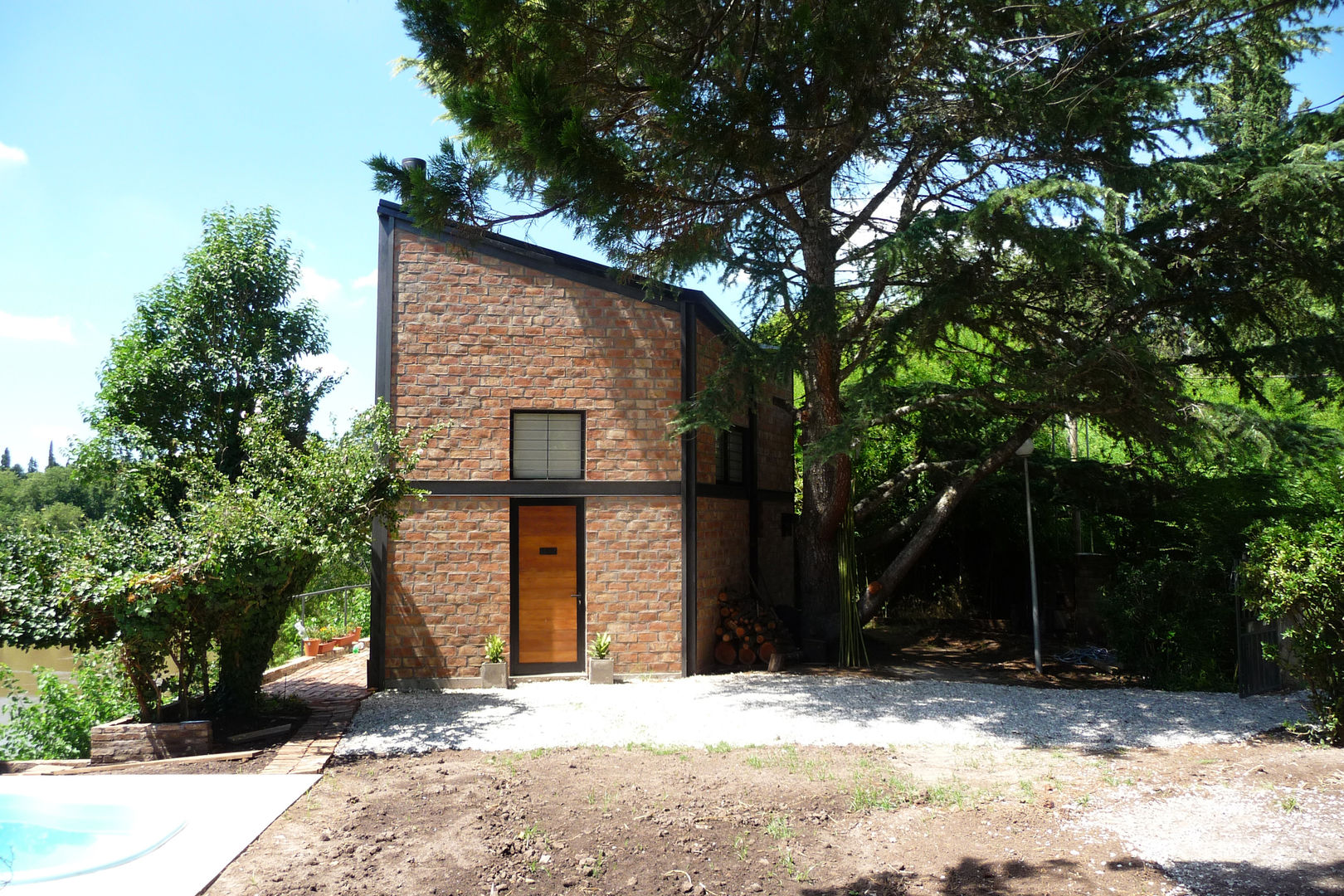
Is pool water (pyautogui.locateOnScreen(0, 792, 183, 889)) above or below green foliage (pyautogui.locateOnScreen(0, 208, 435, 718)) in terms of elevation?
below

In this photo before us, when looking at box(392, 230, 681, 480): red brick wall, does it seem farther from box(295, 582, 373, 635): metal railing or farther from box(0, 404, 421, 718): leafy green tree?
box(295, 582, 373, 635): metal railing

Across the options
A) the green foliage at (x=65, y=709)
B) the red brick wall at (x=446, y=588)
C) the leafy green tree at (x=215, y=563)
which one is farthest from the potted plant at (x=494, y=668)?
the green foliage at (x=65, y=709)

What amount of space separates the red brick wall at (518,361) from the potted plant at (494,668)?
1895mm

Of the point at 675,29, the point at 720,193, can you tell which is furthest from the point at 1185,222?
the point at 675,29

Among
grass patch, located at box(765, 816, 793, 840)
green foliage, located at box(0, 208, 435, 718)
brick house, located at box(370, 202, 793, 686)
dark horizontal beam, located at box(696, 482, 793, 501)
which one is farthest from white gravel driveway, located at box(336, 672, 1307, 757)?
dark horizontal beam, located at box(696, 482, 793, 501)

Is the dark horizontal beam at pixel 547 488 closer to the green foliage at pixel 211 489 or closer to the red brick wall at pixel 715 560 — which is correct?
the red brick wall at pixel 715 560

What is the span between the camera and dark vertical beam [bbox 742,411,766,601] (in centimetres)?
1153

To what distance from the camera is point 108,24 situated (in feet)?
24.7

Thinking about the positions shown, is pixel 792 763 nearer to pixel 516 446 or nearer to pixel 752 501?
pixel 516 446

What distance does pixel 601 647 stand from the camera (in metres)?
9.02

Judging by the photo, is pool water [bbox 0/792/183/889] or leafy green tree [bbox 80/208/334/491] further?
leafy green tree [bbox 80/208/334/491]

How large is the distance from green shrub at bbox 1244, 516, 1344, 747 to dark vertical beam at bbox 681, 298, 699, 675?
536 cm

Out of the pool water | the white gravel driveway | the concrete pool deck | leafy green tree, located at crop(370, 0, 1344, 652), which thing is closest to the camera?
the concrete pool deck

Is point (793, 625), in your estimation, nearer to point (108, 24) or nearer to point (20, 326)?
point (108, 24)
